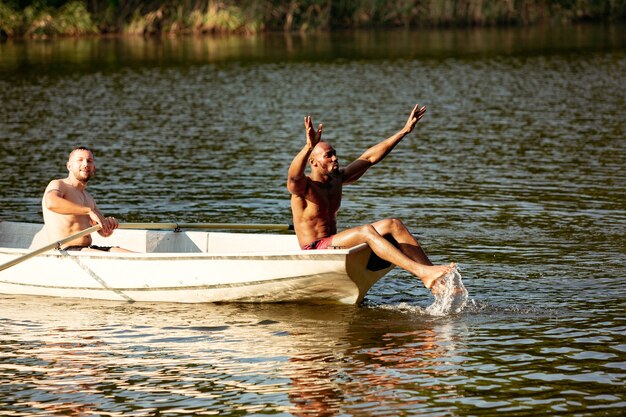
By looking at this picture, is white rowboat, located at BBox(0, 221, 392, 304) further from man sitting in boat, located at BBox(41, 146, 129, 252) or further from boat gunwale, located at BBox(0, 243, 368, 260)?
man sitting in boat, located at BBox(41, 146, 129, 252)

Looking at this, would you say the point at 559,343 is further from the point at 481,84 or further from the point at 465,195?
the point at 481,84

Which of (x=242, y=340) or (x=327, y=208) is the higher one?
(x=327, y=208)

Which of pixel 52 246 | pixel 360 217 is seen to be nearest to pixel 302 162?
pixel 52 246

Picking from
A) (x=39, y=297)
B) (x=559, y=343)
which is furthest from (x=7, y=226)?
(x=559, y=343)

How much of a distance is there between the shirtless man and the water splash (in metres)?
0.09

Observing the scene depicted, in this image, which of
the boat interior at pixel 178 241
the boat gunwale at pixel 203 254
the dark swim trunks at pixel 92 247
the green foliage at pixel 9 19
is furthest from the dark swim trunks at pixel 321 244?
the green foliage at pixel 9 19

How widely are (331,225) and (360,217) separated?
191 inches

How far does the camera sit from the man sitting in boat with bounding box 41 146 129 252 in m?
12.9

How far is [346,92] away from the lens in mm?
33500

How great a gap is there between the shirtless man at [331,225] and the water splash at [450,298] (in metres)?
0.09

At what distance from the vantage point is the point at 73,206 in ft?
42.4

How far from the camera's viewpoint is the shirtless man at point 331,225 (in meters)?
11.8

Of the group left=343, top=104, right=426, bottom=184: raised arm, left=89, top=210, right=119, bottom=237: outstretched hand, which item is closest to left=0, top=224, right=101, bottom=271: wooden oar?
left=89, top=210, right=119, bottom=237: outstretched hand

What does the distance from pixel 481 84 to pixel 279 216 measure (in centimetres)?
1773
